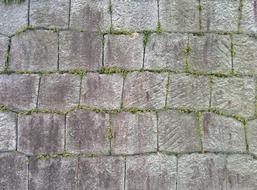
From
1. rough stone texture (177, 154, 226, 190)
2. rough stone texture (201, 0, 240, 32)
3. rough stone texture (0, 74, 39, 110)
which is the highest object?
rough stone texture (201, 0, 240, 32)

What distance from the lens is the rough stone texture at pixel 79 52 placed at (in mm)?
4430

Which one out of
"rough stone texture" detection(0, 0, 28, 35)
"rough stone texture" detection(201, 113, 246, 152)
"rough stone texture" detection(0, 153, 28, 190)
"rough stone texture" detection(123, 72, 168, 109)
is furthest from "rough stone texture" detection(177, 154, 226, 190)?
"rough stone texture" detection(0, 0, 28, 35)

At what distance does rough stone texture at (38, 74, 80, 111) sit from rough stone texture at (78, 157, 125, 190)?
54 cm

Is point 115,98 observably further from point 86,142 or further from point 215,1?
point 215,1

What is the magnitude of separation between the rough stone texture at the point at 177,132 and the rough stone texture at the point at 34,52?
1129 mm

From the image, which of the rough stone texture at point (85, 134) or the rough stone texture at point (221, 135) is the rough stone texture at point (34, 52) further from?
the rough stone texture at point (221, 135)

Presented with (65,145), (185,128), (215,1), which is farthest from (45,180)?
(215,1)

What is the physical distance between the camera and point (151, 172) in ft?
14.3

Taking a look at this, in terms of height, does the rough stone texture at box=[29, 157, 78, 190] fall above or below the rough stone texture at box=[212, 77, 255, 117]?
below

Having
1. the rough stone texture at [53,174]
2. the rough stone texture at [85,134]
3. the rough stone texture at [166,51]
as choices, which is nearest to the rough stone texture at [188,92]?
Answer: the rough stone texture at [166,51]

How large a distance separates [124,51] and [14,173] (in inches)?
59.0

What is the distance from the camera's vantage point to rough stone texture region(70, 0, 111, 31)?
4461 mm

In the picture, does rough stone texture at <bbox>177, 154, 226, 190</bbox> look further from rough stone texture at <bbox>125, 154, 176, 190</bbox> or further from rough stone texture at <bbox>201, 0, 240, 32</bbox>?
rough stone texture at <bbox>201, 0, 240, 32</bbox>

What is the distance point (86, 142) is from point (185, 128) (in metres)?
0.92
